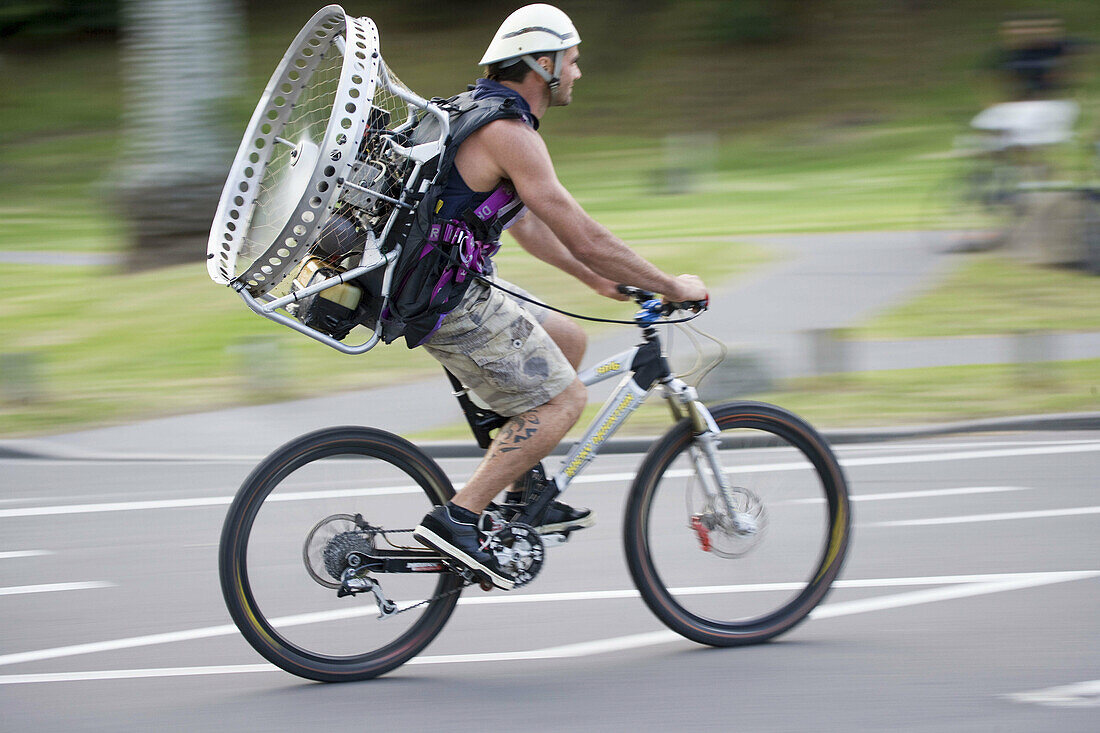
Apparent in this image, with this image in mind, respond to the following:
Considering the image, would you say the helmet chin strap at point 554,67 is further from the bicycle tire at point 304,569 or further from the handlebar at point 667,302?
the bicycle tire at point 304,569

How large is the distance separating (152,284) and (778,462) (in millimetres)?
8275

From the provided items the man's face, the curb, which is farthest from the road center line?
the curb

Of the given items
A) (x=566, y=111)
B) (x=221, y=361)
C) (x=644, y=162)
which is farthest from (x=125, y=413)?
(x=566, y=111)

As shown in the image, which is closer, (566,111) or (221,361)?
(221,361)

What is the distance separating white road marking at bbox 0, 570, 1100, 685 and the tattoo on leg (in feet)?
2.32

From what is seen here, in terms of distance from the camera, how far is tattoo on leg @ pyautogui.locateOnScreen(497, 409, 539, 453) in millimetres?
4004

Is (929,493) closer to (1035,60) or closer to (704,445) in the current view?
(704,445)

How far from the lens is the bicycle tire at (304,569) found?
391cm

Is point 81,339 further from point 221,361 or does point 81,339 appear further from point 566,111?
point 566,111

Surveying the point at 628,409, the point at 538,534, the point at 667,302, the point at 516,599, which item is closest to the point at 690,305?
the point at 667,302

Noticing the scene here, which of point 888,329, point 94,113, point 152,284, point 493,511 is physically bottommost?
point 94,113

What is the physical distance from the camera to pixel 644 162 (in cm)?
2050

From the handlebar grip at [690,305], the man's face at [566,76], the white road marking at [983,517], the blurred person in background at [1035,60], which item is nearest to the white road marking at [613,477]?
the white road marking at [983,517]

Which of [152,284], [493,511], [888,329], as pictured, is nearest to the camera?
[493,511]
